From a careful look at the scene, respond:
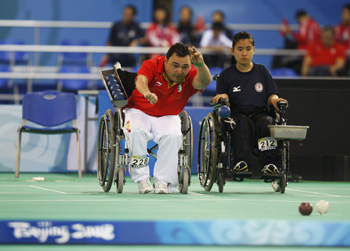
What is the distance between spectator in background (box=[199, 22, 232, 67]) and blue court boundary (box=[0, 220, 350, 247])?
8006 mm

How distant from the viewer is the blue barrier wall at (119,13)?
1298 cm

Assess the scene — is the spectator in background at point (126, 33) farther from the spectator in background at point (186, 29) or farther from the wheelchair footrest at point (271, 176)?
the wheelchair footrest at point (271, 176)

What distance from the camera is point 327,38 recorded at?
458 inches

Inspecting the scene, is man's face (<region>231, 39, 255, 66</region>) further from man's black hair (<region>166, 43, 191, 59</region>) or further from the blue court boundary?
the blue court boundary

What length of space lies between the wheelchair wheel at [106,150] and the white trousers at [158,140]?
0.13 metres

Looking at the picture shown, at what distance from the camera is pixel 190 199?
5.18 meters

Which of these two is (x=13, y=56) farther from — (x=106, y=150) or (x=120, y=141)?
(x=120, y=141)

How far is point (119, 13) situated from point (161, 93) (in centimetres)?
784

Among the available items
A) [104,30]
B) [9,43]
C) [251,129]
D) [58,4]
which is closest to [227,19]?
[104,30]

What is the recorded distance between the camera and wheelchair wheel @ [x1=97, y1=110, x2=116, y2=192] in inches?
218

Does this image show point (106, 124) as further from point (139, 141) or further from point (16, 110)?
point (16, 110)

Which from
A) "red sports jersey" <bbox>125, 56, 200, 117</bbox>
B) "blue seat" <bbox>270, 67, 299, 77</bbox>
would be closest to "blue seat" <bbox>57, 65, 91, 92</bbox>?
"blue seat" <bbox>270, 67, 299, 77</bbox>

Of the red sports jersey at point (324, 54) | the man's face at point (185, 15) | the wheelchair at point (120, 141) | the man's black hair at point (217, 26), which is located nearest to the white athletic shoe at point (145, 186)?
the wheelchair at point (120, 141)

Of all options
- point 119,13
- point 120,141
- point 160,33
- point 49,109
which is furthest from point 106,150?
point 119,13
